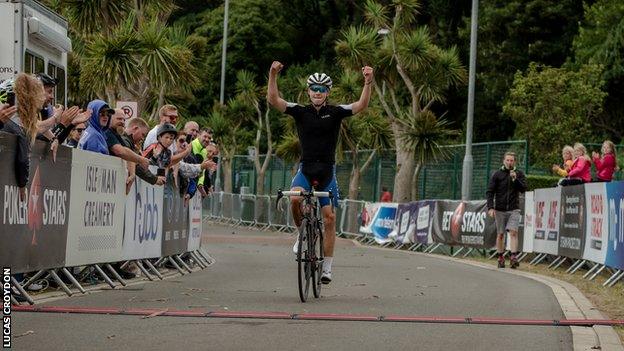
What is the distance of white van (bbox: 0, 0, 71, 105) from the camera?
16.4 m

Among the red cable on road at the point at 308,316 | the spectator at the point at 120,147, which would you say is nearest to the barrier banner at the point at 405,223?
the spectator at the point at 120,147

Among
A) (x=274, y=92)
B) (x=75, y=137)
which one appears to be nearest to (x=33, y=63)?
(x=75, y=137)

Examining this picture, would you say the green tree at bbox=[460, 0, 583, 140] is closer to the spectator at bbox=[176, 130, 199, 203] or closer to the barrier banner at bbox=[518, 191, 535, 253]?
the barrier banner at bbox=[518, 191, 535, 253]

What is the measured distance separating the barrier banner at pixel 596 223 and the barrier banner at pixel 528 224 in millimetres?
4376

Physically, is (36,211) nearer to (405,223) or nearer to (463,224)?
(463,224)

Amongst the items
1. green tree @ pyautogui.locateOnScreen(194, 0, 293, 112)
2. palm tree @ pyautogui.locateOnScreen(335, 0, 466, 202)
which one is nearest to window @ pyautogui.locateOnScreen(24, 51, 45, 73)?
palm tree @ pyautogui.locateOnScreen(335, 0, 466, 202)

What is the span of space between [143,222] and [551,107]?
92.1 ft

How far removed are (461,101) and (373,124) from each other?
19.1m

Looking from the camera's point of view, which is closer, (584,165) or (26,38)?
(26,38)

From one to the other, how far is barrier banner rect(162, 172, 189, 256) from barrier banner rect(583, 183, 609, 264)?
5.27 m

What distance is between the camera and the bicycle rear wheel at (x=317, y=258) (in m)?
12.8

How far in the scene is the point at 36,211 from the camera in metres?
12.0

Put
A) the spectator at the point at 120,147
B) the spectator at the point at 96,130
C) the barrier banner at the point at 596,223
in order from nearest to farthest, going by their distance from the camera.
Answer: the spectator at the point at 96,130 < the spectator at the point at 120,147 < the barrier banner at the point at 596,223

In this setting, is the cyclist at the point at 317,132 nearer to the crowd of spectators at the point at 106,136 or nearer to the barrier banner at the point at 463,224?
the crowd of spectators at the point at 106,136
